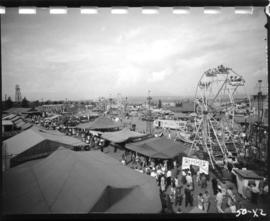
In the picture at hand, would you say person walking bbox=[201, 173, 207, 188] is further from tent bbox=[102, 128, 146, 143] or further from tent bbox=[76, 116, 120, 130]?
tent bbox=[76, 116, 120, 130]

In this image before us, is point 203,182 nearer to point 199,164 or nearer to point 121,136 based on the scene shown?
point 199,164

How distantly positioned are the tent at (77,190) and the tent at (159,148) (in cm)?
361

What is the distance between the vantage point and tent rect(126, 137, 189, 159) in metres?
7.40

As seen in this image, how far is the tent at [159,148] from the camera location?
291 inches

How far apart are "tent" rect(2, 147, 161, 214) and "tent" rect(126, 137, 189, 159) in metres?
3.61

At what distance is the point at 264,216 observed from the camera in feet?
11.3

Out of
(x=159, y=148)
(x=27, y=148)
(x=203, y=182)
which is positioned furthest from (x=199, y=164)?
(x=27, y=148)

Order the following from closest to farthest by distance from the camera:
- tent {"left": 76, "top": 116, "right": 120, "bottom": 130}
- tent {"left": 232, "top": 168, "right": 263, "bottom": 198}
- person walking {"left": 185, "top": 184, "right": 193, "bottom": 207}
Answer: person walking {"left": 185, "top": 184, "right": 193, "bottom": 207}, tent {"left": 232, "top": 168, "right": 263, "bottom": 198}, tent {"left": 76, "top": 116, "right": 120, "bottom": 130}

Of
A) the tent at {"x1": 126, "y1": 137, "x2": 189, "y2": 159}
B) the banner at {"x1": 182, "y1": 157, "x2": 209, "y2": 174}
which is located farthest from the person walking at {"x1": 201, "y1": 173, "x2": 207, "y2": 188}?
the tent at {"x1": 126, "y1": 137, "x2": 189, "y2": 159}

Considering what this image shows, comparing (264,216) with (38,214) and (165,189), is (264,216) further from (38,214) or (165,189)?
(38,214)

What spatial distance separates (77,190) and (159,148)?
16.6ft

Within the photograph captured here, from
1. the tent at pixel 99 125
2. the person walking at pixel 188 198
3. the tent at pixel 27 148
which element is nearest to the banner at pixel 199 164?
the person walking at pixel 188 198

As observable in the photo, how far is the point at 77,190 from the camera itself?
10.6ft

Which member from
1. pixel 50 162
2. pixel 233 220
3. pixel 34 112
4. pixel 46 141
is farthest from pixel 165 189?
pixel 34 112
